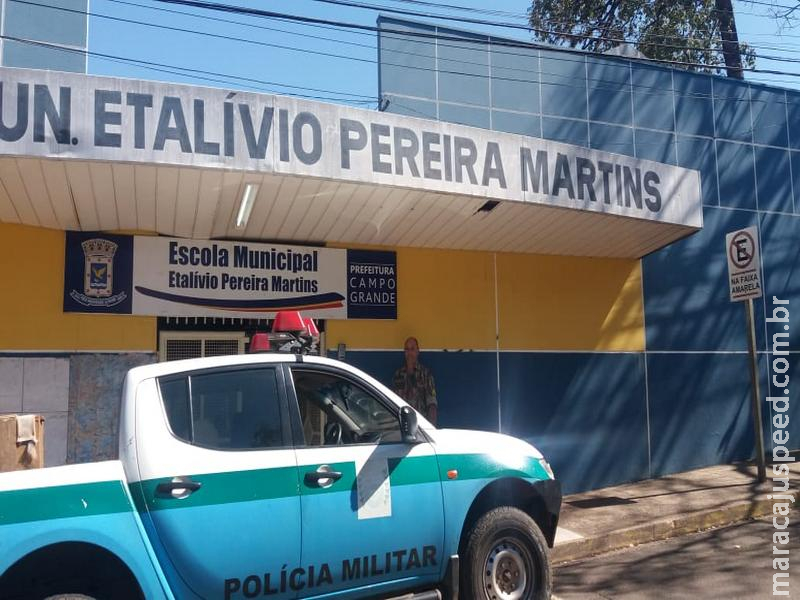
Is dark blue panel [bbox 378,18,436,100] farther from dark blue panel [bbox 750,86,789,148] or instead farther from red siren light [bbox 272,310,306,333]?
red siren light [bbox 272,310,306,333]

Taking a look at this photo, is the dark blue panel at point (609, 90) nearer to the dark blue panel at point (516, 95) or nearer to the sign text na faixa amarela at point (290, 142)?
the dark blue panel at point (516, 95)

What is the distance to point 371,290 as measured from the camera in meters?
9.35

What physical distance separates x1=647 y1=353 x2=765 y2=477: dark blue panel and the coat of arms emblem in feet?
24.8

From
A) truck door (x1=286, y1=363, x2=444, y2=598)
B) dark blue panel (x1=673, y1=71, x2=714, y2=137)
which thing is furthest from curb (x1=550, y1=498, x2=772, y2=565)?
dark blue panel (x1=673, y1=71, x2=714, y2=137)

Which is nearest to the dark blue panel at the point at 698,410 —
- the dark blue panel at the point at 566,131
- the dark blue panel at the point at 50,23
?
the dark blue panel at the point at 566,131

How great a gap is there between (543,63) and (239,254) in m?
5.82

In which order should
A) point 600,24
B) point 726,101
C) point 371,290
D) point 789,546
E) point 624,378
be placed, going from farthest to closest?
point 600,24 → point 726,101 → point 624,378 → point 371,290 → point 789,546

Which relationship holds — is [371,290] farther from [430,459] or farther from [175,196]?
[430,459]

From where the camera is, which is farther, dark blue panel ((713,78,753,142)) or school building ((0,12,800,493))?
dark blue panel ((713,78,753,142))

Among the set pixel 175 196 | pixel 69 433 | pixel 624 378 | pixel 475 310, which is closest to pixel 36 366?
pixel 69 433

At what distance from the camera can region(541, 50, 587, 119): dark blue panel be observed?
1126 cm

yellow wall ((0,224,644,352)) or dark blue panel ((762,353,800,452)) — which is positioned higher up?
yellow wall ((0,224,644,352))

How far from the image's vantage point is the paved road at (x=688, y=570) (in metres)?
6.13

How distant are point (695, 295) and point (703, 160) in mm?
2239
